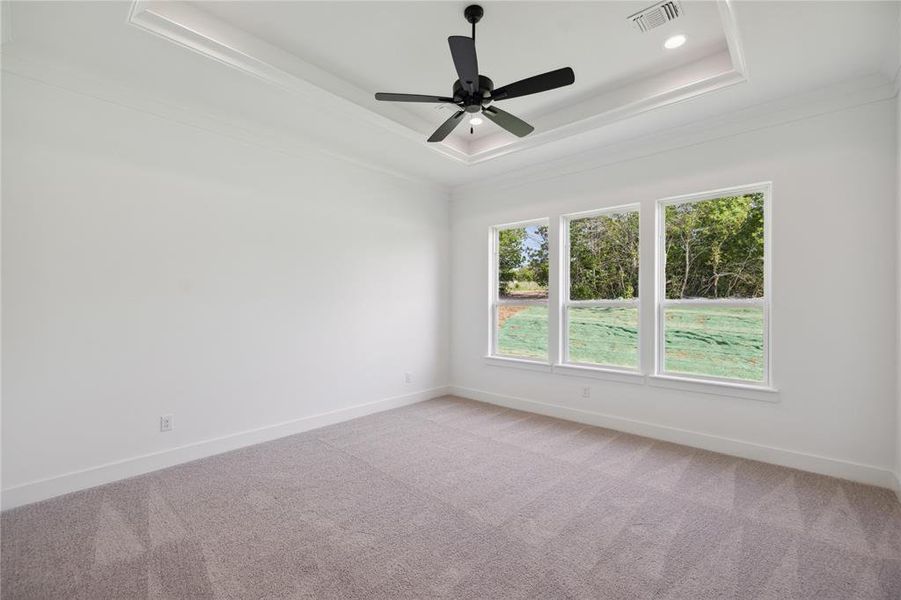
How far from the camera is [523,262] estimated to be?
5066mm

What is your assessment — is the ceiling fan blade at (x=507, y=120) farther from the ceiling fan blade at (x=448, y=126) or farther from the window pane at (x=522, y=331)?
the window pane at (x=522, y=331)

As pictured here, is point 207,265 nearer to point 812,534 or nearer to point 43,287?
point 43,287

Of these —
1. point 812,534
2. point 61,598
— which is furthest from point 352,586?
point 812,534

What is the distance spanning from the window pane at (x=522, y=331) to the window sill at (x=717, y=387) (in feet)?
4.22

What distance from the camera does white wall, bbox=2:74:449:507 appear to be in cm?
265

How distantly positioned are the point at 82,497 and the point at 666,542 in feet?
A: 11.7

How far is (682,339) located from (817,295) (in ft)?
3.36

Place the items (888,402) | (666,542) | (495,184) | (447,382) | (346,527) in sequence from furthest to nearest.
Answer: (447,382) → (495,184) → (888,402) → (346,527) → (666,542)

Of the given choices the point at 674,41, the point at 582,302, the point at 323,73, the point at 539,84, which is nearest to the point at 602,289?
the point at 582,302

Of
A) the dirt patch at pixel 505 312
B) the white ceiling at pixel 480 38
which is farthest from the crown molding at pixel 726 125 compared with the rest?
the dirt patch at pixel 505 312

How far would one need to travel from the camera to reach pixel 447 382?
5.62 m

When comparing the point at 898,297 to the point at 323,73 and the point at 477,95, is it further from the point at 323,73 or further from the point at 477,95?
the point at 323,73

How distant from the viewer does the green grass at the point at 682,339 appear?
351cm

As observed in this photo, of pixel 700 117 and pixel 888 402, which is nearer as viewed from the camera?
pixel 888 402
